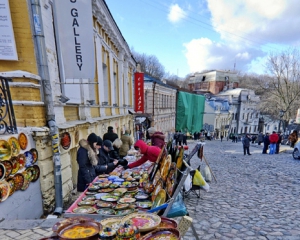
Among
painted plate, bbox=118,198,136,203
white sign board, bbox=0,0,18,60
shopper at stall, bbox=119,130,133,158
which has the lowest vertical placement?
shopper at stall, bbox=119,130,133,158

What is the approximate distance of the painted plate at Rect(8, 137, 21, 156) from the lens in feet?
12.6

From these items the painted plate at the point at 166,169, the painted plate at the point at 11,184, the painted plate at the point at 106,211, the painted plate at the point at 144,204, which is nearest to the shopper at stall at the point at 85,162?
the painted plate at the point at 11,184

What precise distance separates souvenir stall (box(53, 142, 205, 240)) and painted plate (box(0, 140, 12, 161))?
176 centimetres

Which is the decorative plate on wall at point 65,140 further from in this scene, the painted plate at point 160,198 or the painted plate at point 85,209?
the painted plate at point 160,198

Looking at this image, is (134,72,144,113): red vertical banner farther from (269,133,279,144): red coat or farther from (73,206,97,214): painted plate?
(73,206,97,214): painted plate

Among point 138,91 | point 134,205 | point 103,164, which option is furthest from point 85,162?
point 138,91

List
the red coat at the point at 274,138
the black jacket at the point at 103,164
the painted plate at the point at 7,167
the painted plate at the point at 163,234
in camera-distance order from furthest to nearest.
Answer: the red coat at the point at 274,138, the black jacket at the point at 103,164, the painted plate at the point at 7,167, the painted plate at the point at 163,234

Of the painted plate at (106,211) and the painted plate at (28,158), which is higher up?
the painted plate at (28,158)

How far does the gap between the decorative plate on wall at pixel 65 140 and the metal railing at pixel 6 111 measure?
148cm

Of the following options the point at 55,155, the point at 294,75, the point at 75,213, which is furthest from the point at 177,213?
the point at 294,75

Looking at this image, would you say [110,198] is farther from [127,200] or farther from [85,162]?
[85,162]

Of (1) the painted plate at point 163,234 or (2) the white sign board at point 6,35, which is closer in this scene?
(1) the painted plate at point 163,234

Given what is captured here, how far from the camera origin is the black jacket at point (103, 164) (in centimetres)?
466

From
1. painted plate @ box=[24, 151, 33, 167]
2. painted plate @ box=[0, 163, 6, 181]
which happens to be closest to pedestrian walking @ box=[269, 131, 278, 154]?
painted plate @ box=[24, 151, 33, 167]
